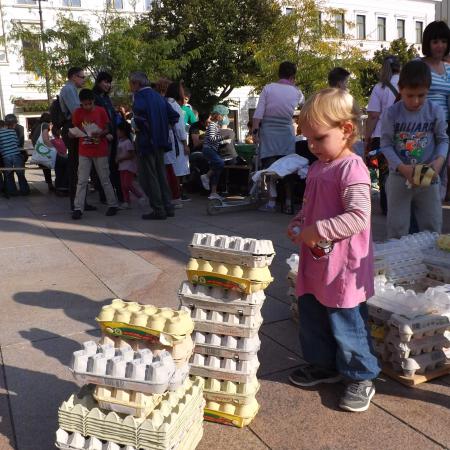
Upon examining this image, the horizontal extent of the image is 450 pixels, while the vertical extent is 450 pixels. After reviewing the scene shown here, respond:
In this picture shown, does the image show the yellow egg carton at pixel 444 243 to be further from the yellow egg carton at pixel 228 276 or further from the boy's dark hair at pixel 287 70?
the boy's dark hair at pixel 287 70

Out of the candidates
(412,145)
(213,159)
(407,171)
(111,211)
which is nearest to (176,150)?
(213,159)

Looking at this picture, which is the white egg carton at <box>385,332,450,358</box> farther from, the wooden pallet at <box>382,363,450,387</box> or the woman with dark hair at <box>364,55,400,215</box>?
the woman with dark hair at <box>364,55,400,215</box>

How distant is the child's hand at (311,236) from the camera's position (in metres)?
2.46

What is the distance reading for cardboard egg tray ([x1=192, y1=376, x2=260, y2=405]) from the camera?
2613mm

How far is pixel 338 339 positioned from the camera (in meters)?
2.70

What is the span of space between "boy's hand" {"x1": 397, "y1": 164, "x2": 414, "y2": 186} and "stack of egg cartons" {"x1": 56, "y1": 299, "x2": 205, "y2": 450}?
7.48 ft

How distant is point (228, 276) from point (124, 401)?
2.54ft

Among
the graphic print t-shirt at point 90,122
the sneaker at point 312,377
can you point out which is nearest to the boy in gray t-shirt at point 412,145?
the sneaker at point 312,377

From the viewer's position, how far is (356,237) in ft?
8.52

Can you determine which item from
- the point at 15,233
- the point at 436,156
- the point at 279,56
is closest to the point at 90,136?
the point at 15,233

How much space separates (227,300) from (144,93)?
17.5 feet

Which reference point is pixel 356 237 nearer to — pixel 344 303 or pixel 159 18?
pixel 344 303

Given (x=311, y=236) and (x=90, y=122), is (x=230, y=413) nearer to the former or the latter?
(x=311, y=236)

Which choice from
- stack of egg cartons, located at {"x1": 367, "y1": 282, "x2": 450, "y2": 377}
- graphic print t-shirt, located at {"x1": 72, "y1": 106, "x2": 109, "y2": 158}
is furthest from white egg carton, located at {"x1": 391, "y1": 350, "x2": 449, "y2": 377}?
graphic print t-shirt, located at {"x1": 72, "y1": 106, "x2": 109, "y2": 158}
